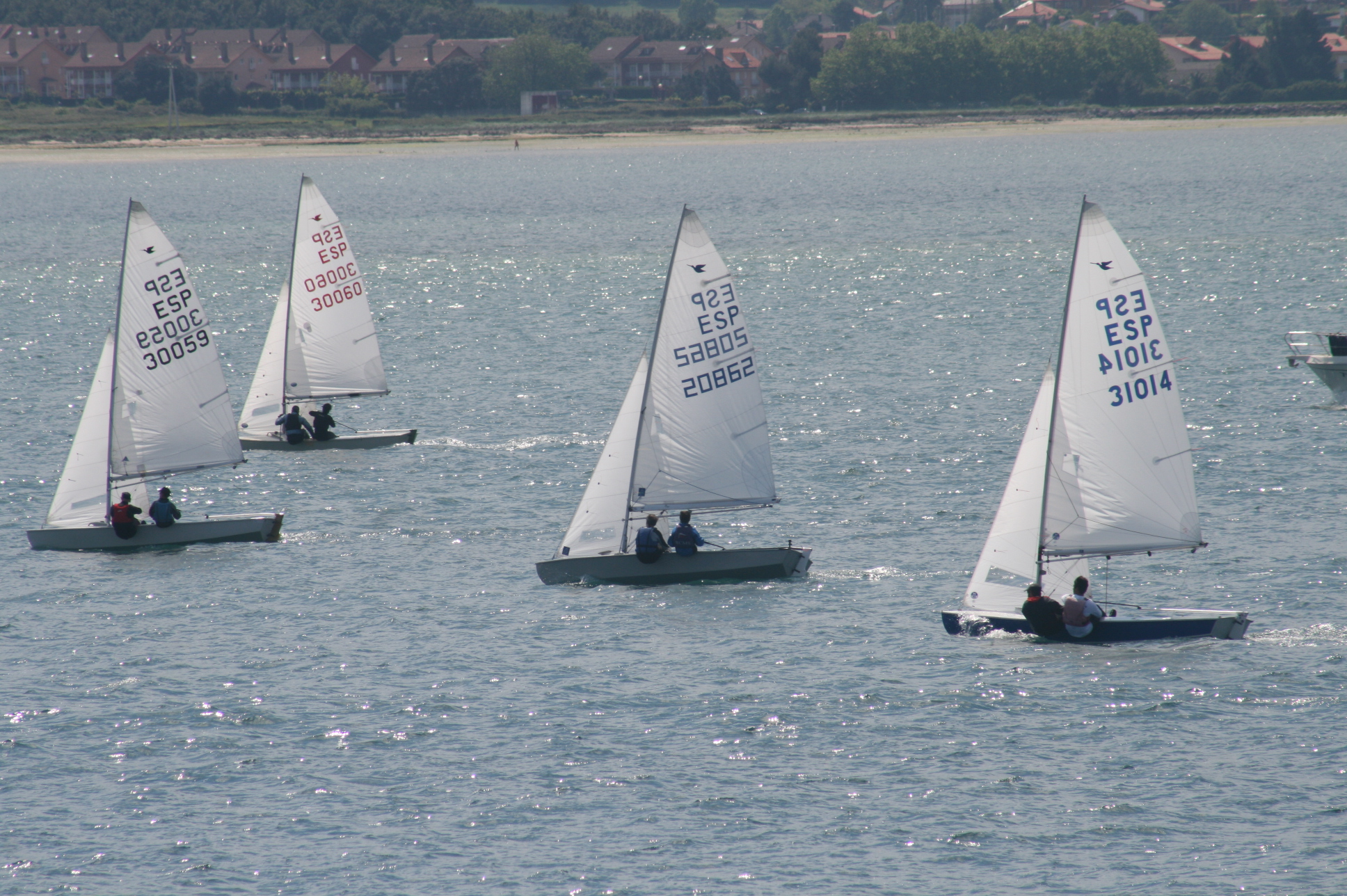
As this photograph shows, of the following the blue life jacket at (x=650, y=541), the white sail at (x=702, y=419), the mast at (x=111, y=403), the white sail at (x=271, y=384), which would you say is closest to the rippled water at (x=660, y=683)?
the blue life jacket at (x=650, y=541)

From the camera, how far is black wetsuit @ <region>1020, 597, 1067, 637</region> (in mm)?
30359

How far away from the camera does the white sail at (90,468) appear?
39344 millimetres

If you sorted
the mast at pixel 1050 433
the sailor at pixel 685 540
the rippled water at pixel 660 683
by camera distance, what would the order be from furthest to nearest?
the sailor at pixel 685 540
the mast at pixel 1050 433
the rippled water at pixel 660 683

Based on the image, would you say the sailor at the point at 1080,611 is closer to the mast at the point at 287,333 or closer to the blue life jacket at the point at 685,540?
the blue life jacket at the point at 685,540

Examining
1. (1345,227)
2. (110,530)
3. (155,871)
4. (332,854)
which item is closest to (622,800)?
(332,854)

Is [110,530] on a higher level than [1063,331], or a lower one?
lower

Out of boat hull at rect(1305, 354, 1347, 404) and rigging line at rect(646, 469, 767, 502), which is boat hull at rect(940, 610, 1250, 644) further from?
boat hull at rect(1305, 354, 1347, 404)

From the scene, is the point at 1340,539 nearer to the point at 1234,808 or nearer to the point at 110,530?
the point at 1234,808

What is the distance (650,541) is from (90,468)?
1449cm

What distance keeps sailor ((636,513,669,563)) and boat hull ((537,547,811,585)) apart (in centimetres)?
24

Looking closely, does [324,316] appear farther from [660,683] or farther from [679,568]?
[660,683]

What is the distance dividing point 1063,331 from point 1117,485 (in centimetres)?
314

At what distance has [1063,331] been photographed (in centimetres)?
3003

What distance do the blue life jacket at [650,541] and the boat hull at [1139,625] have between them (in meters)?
6.59
